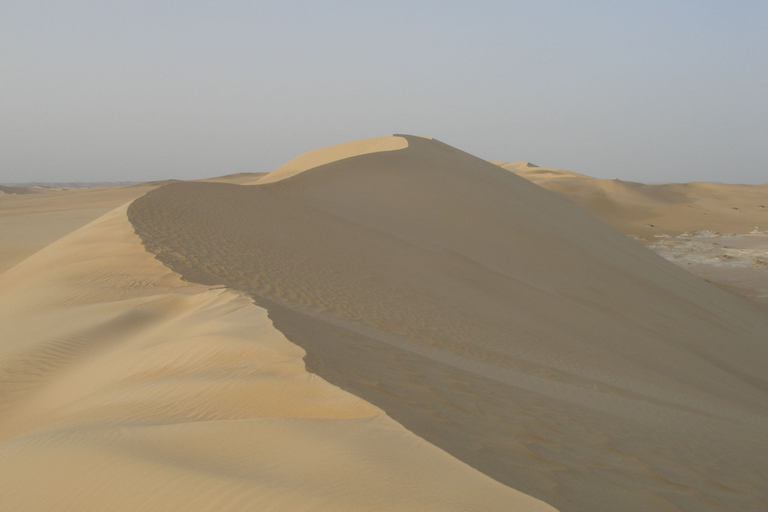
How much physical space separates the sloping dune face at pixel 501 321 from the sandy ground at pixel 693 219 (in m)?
3.67

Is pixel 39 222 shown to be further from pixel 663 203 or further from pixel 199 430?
pixel 663 203

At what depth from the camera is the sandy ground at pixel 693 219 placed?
1744 cm

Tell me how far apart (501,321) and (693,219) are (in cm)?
2808

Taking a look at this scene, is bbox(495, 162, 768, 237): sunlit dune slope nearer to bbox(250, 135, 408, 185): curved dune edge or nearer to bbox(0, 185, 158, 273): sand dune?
bbox(250, 135, 408, 185): curved dune edge

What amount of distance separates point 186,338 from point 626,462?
302 cm

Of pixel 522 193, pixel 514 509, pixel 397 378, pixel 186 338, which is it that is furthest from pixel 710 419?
pixel 522 193

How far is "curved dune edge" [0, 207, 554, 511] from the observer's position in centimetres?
216

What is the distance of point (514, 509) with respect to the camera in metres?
1.99

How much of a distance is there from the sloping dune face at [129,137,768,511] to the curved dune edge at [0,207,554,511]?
24 cm

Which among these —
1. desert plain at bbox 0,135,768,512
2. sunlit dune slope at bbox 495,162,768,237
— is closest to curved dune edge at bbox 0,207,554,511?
desert plain at bbox 0,135,768,512

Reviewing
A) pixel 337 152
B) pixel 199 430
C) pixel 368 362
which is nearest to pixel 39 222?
pixel 337 152

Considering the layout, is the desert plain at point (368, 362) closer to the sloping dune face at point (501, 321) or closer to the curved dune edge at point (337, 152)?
the sloping dune face at point (501, 321)

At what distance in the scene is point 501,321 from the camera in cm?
737

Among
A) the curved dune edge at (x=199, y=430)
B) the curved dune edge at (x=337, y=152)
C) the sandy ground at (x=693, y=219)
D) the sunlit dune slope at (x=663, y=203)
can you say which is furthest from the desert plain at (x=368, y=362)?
the sunlit dune slope at (x=663, y=203)
